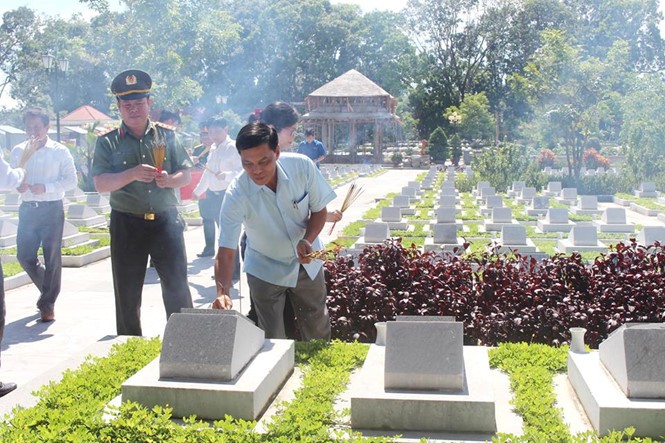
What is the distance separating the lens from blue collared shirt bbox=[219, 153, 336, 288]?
429 cm

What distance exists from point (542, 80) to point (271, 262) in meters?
29.3

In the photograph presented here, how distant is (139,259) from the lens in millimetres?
5246

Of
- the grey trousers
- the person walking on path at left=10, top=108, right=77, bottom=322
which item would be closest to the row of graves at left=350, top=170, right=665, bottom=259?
the grey trousers

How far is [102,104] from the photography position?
65312mm

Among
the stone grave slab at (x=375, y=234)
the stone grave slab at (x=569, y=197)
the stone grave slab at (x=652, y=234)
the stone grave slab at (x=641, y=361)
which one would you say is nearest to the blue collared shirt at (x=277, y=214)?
the stone grave slab at (x=641, y=361)

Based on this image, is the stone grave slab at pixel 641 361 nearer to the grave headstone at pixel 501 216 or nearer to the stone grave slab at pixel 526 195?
the grave headstone at pixel 501 216

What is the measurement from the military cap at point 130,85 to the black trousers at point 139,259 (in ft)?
2.62

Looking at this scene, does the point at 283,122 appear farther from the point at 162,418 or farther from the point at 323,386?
the point at 162,418

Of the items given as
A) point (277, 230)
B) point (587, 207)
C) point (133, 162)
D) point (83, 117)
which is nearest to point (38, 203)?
point (133, 162)

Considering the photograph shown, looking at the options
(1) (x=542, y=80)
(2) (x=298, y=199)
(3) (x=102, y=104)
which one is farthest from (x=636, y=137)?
(3) (x=102, y=104)

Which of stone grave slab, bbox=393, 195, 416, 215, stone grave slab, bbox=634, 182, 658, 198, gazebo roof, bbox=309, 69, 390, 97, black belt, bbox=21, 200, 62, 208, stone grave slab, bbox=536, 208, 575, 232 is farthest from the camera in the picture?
gazebo roof, bbox=309, 69, 390, 97

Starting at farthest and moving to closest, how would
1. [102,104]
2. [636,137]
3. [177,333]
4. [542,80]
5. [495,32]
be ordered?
[102,104] < [495,32] < [542,80] < [636,137] < [177,333]

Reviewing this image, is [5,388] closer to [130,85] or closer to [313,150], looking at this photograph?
[130,85]

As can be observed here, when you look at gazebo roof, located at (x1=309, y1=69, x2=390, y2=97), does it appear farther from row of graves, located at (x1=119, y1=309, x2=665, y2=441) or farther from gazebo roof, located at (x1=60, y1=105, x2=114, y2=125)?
row of graves, located at (x1=119, y1=309, x2=665, y2=441)
